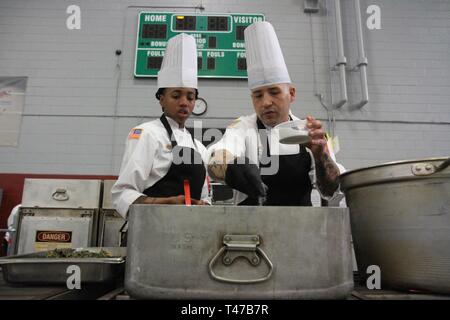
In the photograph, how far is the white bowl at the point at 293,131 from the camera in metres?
0.79

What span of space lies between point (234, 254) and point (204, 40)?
2955mm

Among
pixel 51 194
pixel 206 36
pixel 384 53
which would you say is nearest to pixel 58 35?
pixel 206 36

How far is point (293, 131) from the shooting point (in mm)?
795

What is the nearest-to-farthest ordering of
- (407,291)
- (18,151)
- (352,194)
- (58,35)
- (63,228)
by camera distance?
(407,291) → (352,194) → (63,228) → (18,151) → (58,35)

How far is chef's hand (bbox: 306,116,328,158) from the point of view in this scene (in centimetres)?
82

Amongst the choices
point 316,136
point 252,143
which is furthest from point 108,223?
point 316,136

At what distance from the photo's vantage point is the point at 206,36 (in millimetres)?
3207

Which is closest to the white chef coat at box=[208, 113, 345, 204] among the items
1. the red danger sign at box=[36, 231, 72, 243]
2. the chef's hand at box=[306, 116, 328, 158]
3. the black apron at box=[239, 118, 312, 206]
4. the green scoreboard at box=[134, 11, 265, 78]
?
the black apron at box=[239, 118, 312, 206]

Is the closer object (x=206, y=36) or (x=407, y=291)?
(x=407, y=291)

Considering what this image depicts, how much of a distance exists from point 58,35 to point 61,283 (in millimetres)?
3402

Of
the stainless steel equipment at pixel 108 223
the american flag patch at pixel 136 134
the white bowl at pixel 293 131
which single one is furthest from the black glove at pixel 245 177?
the stainless steel equipment at pixel 108 223

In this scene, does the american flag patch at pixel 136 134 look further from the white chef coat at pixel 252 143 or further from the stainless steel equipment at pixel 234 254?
the stainless steel equipment at pixel 234 254

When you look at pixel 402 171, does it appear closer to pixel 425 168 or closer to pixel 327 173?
pixel 425 168
